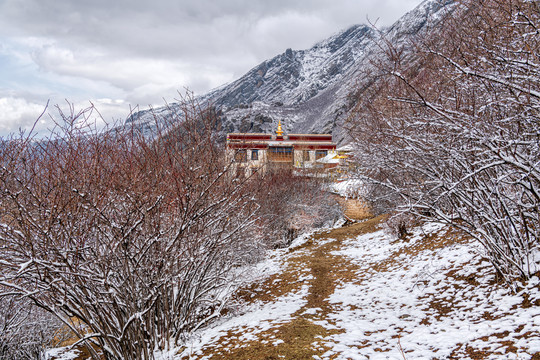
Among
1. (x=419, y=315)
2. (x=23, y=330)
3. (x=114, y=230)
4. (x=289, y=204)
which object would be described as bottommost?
(x=23, y=330)

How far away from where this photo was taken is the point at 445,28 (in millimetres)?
5902

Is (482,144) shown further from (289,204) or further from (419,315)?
(289,204)

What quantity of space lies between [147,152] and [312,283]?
20.1ft

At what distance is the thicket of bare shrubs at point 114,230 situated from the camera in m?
4.26

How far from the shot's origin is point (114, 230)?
14.8 ft

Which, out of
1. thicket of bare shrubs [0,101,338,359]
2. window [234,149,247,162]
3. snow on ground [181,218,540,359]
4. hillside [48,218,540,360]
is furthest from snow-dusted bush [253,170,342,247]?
thicket of bare shrubs [0,101,338,359]

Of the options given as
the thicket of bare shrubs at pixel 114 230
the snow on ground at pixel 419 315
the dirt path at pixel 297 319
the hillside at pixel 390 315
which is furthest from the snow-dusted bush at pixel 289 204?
the thicket of bare shrubs at pixel 114 230

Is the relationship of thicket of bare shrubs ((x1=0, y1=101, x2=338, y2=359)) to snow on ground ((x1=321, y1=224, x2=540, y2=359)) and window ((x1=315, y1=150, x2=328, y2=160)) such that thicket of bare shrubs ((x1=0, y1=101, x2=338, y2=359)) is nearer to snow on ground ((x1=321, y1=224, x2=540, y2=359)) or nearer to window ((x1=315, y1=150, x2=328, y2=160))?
snow on ground ((x1=321, y1=224, x2=540, y2=359))

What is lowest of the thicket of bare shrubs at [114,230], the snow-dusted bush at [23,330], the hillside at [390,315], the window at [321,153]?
the snow-dusted bush at [23,330]

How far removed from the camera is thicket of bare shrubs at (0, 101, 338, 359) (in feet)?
14.0

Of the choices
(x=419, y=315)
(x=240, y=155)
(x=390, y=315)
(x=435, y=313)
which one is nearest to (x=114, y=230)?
(x=240, y=155)

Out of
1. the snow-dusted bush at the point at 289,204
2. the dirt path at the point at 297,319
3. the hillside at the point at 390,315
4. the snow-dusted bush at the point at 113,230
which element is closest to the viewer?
the hillside at the point at 390,315

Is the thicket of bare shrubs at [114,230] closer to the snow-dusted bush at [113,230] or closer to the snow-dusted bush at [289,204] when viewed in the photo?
the snow-dusted bush at [113,230]

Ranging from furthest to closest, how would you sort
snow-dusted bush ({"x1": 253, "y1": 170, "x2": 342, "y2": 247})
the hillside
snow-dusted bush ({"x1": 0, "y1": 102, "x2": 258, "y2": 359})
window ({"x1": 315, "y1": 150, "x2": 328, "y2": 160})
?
window ({"x1": 315, "y1": 150, "x2": 328, "y2": 160})
snow-dusted bush ({"x1": 253, "y1": 170, "x2": 342, "y2": 247})
snow-dusted bush ({"x1": 0, "y1": 102, "x2": 258, "y2": 359})
the hillside
